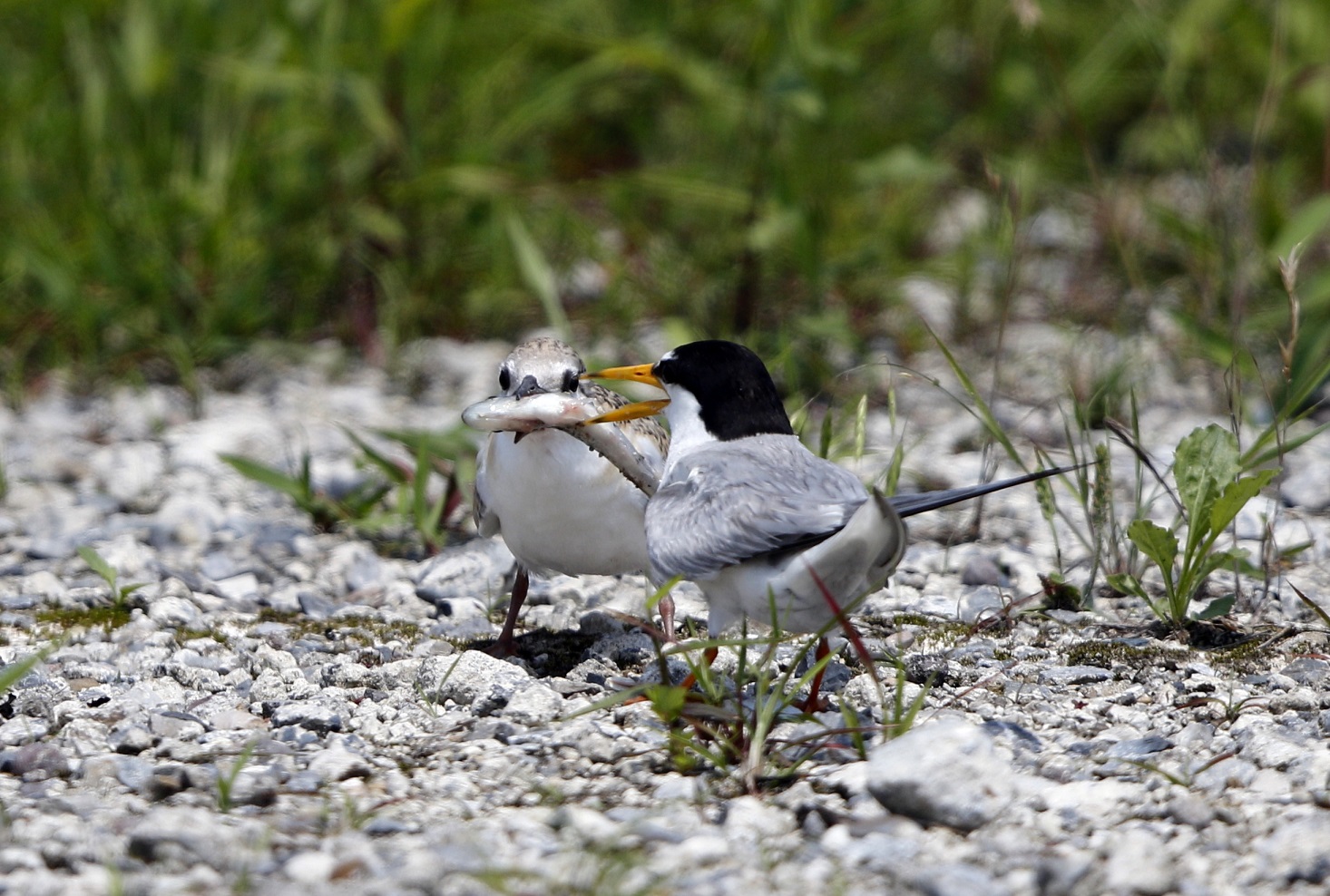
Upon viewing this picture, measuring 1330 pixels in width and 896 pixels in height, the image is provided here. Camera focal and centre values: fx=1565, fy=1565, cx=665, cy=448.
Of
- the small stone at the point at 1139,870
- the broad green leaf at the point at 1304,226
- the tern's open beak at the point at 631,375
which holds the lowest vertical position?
the small stone at the point at 1139,870

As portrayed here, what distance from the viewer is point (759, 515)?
290 cm

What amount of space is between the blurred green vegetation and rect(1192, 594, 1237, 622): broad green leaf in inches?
72.2

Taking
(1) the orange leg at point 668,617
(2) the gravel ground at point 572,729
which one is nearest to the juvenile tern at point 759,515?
(2) the gravel ground at point 572,729

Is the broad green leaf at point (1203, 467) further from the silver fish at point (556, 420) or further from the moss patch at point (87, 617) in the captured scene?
the moss patch at point (87, 617)

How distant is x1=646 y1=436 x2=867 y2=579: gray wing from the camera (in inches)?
113

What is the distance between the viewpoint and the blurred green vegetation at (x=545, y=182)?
5461mm

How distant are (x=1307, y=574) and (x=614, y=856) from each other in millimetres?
2231

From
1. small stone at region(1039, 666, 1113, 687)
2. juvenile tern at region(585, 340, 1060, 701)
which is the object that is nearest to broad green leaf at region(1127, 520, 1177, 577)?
small stone at region(1039, 666, 1113, 687)

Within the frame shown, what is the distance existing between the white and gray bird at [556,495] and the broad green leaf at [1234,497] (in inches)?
47.4

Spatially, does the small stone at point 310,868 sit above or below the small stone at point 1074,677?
below

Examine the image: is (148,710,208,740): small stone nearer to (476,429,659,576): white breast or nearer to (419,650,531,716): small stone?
(419,650,531,716): small stone

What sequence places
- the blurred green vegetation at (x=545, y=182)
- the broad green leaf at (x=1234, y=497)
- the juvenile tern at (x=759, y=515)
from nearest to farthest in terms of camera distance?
the juvenile tern at (x=759, y=515) → the broad green leaf at (x=1234, y=497) → the blurred green vegetation at (x=545, y=182)

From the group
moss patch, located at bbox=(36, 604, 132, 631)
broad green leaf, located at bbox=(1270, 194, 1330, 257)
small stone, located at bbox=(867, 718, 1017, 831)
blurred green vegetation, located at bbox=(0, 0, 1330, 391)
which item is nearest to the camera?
small stone, located at bbox=(867, 718, 1017, 831)

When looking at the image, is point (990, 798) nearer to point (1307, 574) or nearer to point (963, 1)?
point (1307, 574)
